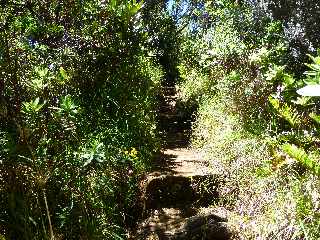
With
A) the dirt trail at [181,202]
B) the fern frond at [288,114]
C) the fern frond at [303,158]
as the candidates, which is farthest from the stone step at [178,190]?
the fern frond at [303,158]

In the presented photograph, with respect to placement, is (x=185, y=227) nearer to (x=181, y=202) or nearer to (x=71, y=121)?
(x=181, y=202)

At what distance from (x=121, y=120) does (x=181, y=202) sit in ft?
5.11

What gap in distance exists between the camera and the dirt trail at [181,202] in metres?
5.11

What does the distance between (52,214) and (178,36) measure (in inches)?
518

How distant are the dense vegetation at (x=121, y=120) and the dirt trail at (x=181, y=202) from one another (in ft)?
0.69

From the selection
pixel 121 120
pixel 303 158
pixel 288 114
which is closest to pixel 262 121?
pixel 288 114

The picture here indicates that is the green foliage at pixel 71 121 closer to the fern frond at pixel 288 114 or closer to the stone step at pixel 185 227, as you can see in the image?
the stone step at pixel 185 227

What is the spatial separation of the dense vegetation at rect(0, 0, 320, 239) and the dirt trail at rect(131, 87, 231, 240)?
0.69 ft

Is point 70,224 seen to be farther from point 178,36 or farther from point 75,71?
point 178,36

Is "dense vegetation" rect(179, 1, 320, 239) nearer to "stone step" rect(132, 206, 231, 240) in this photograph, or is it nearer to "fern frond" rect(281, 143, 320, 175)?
"fern frond" rect(281, 143, 320, 175)

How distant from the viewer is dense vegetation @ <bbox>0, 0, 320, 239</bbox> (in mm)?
4363

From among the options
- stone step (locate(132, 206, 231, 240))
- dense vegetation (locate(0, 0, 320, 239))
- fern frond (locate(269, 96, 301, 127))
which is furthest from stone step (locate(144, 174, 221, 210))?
fern frond (locate(269, 96, 301, 127))

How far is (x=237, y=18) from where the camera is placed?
10039 millimetres

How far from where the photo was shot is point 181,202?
615 cm
